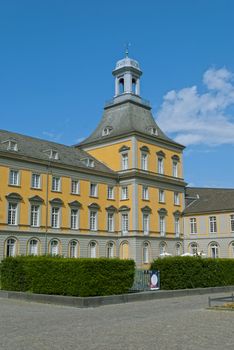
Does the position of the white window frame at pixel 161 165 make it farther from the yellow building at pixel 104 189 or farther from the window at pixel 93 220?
the window at pixel 93 220

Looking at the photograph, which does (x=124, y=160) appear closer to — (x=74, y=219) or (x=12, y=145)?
(x=74, y=219)

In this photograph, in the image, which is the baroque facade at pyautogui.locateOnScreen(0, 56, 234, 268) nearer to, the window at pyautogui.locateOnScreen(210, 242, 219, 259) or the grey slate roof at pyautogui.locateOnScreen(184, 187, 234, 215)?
the grey slate roof at pyautogui.locateOnScreen(184, 187, 234, 215)

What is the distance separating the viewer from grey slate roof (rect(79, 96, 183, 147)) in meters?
55.8

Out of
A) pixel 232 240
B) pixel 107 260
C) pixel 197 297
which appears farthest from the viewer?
pixel 232 240

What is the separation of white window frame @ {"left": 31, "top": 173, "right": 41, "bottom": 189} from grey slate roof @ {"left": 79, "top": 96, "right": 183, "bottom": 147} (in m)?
12.9

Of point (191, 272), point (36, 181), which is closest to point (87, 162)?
point (36, 181)

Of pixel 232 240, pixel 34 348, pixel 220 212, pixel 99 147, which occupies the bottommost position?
pixel 34 348

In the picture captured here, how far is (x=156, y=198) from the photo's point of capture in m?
54.5

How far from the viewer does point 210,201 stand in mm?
57750

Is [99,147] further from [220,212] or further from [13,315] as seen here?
[13,315]

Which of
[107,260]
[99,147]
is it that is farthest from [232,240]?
[107,260]

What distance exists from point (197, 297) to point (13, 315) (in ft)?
37.6

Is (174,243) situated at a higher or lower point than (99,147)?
lower

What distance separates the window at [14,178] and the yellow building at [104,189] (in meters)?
0.03
